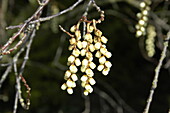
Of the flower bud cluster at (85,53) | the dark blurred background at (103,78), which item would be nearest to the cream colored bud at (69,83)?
the flower bud cluster at (85,53)

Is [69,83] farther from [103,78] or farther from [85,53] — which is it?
[103,78]

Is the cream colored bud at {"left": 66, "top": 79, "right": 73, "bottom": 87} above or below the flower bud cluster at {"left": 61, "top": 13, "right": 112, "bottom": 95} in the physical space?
below

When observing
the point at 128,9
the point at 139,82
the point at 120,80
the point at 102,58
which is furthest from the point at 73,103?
the point at 102,58

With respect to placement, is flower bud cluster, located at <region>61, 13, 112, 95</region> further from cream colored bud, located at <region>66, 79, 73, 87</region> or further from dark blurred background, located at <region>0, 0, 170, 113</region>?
dark blurred background, located at <region>0, 0, 170, 113</region>

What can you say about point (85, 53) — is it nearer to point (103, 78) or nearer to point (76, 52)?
point (76, 52)

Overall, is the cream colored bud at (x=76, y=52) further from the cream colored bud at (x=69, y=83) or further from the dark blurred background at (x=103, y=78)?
the dark blurred background at (x=103, y=78)

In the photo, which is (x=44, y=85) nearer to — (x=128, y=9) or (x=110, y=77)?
(x=110, y=77)

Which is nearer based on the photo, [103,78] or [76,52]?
[76,52]

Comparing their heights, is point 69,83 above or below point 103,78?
below

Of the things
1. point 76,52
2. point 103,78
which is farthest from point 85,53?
point 103,78

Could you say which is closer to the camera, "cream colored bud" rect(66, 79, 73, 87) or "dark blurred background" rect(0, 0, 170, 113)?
"cream colored bud" rect(66, 79, 73, 87)

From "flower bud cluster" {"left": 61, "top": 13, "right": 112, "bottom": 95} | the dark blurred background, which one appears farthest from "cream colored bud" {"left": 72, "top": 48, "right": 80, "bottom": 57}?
the dark blurred background
